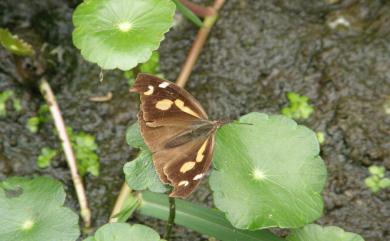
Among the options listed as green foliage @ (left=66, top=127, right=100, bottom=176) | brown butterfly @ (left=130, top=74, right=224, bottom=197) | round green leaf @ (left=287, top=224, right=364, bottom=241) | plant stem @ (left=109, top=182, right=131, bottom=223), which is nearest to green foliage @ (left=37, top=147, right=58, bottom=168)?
green foliage @ (left=66, top=127, right=100, bottom=176)

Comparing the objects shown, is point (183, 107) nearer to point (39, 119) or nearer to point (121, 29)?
point (121, 29)

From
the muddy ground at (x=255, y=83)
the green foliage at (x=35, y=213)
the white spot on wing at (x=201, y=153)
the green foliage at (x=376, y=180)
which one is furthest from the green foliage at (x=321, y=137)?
the green foliage at (x=35, y=213)

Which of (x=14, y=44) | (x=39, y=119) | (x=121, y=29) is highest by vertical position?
(x=121, y=29)

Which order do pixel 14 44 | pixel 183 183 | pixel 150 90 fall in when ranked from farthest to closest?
1. pixel 14 44
2. pixel 150 90
3. pixel 183 183

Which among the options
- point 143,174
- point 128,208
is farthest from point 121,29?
point 128,208

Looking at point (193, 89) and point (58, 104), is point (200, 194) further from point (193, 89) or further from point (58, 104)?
point (58, 104)

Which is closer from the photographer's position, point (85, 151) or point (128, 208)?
point (128, 208)
